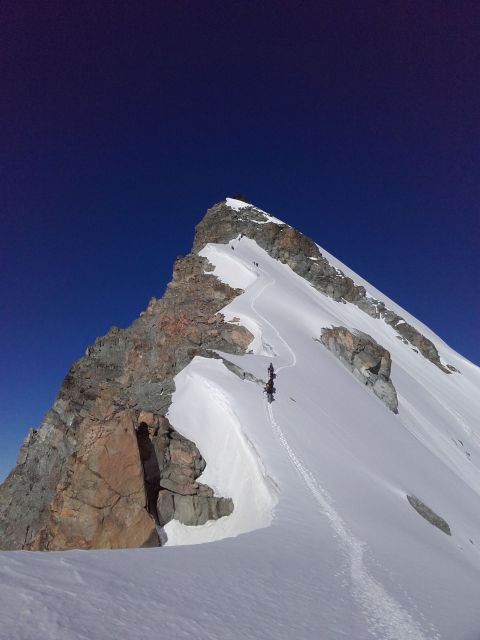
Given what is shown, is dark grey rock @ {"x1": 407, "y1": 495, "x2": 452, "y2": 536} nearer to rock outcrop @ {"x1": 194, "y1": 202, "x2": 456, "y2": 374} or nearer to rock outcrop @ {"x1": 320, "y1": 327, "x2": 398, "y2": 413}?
rock outcrop @ {"x1": 320, "y1": 327, "x2": 398, "y2": 413}

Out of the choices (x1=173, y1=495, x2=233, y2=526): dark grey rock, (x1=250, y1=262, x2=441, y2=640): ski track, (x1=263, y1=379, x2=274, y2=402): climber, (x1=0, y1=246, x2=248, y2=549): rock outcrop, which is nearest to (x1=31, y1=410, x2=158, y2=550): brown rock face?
(x1=0, y1=246, x2=248, y2=549): rock outcrop

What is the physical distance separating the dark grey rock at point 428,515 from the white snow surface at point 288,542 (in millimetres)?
406

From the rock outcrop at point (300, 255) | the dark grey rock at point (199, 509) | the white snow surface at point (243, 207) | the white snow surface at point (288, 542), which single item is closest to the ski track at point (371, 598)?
the white snow surface at point (288, 542)

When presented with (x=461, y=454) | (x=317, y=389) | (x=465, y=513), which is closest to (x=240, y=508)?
(x=317, y=389)

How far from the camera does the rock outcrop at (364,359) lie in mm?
32094

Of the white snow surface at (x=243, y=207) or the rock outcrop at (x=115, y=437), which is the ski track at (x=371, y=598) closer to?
the rock outcrop at (x=115, y=437)

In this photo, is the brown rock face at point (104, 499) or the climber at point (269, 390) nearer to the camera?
the brown rock face at point (104, 499)

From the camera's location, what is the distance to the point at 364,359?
33219 mm

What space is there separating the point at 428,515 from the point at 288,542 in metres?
9.93

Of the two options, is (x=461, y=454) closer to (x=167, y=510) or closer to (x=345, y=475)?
(x=345, y=475)

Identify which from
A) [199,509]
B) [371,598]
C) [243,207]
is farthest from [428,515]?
[243,207]

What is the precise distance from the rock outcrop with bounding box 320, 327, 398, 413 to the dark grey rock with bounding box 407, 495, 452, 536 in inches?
637

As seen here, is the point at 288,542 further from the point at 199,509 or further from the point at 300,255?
the point at 300,255

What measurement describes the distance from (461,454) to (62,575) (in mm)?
36007
